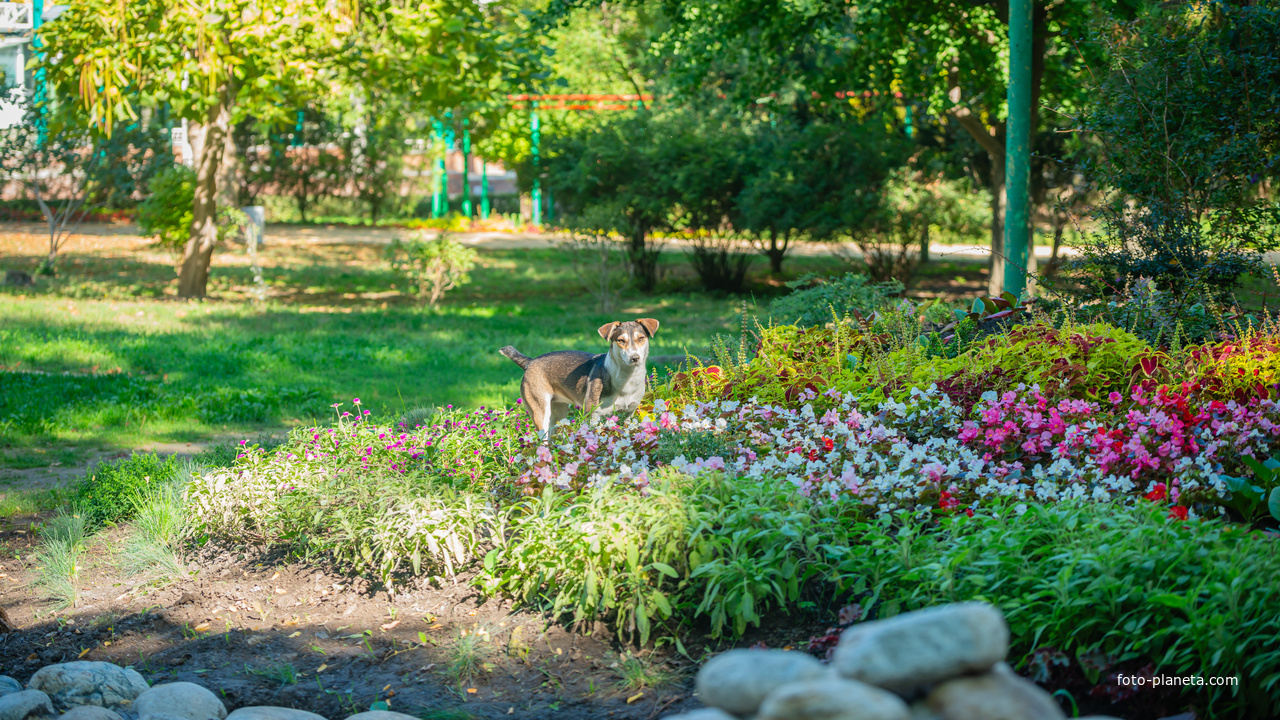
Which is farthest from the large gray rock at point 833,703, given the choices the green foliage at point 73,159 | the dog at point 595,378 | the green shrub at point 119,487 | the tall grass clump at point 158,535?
the green foliage at point 73,159

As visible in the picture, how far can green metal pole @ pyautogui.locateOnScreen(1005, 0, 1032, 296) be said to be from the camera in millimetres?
7840

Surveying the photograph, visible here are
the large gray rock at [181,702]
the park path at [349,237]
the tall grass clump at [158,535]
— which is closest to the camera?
the large gray rock at [181,702]

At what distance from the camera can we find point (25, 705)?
3.20m

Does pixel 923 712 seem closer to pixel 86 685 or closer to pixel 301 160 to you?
pixel 86 685

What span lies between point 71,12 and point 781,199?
34.6ft

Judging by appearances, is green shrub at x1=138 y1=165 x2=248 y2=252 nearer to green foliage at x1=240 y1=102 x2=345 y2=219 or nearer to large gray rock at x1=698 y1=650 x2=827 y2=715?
green foliage at x1=240 y1=102 x2=345 y2=219

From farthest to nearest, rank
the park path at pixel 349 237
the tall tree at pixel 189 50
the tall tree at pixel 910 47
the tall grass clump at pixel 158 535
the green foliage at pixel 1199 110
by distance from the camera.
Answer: the park path at pixel 349 237
the tall tree at pixel 189 50
the tall tree at pixel 910 47
the green foliage at pixel 1199 110
the tall grass clump at pixel 158 535

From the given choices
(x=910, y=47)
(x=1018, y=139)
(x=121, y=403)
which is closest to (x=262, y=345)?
(x=121, y=403)

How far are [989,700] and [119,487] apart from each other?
5.17 m

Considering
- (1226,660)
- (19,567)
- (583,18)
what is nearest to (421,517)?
(19,567)

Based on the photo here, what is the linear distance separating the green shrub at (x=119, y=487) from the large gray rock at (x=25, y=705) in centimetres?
216

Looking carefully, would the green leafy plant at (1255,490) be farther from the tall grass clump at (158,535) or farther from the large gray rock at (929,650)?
the tall grass clump at (158,535)

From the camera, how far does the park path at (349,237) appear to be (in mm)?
24156

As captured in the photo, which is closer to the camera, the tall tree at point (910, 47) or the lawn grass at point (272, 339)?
the lawn grass at point (272, 339)
